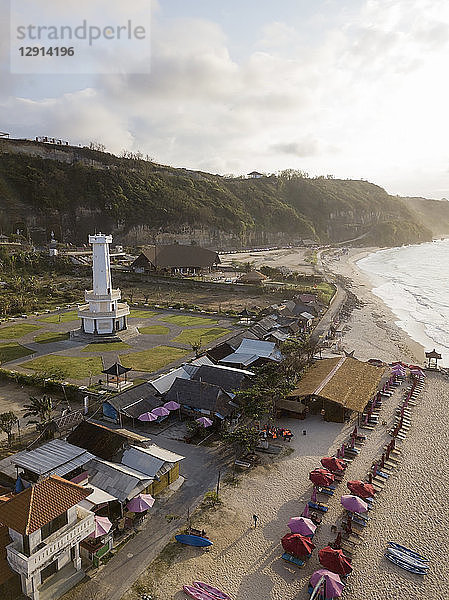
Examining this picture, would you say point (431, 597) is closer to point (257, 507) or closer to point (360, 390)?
point (257, 507)

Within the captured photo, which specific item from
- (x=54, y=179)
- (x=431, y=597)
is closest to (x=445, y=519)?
(x=431, y=597)

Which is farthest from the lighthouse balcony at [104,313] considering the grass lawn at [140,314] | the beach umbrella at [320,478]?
the beach umbrella at [320,478]

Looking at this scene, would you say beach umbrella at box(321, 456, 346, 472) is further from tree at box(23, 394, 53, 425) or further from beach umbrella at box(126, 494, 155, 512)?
tree at box(23, 394, 53, 425)

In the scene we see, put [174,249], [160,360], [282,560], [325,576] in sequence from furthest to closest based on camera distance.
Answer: [174,249] → [160,360] → [282,560] → [325,576]

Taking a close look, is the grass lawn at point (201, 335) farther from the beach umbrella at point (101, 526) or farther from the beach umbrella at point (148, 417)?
the beach umbrella at point (101, 526)

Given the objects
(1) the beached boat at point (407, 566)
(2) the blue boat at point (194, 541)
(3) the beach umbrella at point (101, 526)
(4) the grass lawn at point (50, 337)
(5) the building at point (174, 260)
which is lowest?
(1) the beached boat at point (407, 566)

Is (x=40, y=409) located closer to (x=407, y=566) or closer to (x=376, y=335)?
(x=407, y=566)
